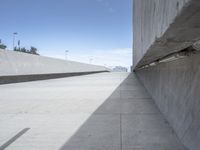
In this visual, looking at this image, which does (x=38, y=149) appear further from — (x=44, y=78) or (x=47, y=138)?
(x=44, y=78)

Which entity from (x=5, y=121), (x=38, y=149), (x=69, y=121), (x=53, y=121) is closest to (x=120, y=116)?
(x=69, y=121)

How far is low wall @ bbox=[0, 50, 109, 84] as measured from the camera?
510 inches

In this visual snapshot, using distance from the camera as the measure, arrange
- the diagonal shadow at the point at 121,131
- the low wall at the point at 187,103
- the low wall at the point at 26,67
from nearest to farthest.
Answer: the low wall at the point at 187,103 → the diagonal shadow at the point at 121,131 → the low wall at the point at 26,67

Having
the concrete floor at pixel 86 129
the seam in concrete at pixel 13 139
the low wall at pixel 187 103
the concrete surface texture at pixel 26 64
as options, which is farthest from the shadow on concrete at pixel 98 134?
the concrete surface texture at pixel 26 64

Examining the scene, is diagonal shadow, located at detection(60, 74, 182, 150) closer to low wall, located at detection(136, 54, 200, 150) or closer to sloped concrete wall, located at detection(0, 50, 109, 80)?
low wall, located at detection(136, 54, 200, 150)

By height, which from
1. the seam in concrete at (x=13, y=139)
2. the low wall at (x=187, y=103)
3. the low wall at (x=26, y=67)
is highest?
the low wall at (x=26, y=67)

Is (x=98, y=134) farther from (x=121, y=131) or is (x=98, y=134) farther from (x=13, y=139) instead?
(x=13, y=139)

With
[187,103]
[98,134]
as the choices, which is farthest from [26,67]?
[187,103]

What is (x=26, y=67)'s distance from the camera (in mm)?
15172

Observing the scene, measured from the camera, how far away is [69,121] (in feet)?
14.7

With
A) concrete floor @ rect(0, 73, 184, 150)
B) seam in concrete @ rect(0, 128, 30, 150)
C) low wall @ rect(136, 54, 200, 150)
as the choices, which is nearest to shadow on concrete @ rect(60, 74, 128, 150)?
concrete floor @ rect(0, 73, 184, 150)

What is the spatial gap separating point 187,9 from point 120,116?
12.3 ft

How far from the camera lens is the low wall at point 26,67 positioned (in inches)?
510

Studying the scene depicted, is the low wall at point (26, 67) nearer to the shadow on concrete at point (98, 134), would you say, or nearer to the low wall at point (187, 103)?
the shadow on concrete at point (98, 134)
